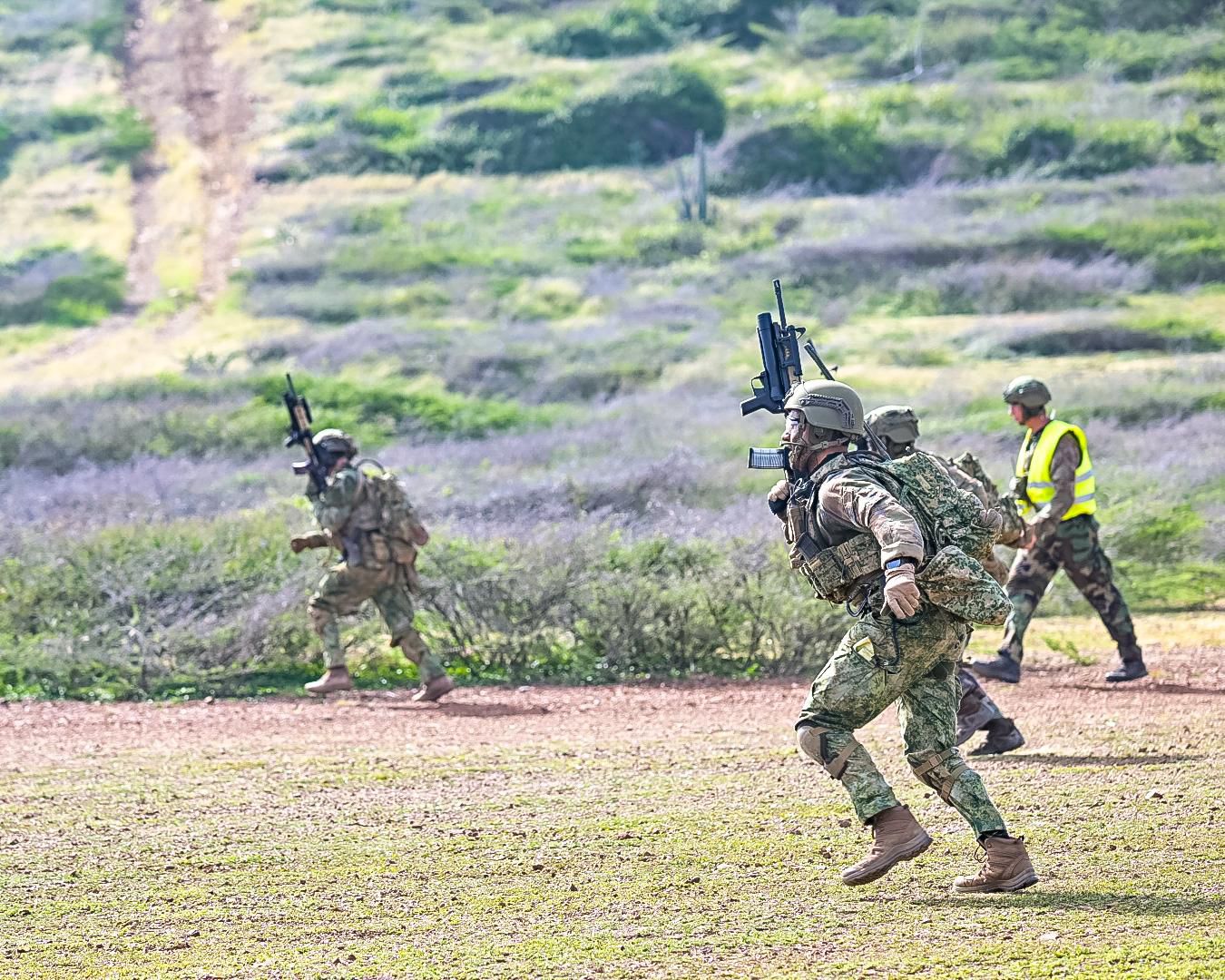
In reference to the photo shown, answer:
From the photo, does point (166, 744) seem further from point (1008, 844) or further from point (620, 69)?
point (620, 69)

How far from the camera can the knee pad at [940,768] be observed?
586 cm

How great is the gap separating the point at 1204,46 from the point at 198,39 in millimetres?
32302

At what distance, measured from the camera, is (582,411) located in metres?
27.2

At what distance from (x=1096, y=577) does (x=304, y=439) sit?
4823 millimetres

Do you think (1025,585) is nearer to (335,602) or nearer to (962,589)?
(335,602)

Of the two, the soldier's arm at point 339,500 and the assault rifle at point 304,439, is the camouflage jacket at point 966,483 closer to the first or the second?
the soldier's arm at point 339,500

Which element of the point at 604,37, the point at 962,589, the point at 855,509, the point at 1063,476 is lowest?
the point at 1063,476

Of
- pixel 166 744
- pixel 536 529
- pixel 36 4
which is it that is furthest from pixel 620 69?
pixel 166 744

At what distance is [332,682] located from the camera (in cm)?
1156

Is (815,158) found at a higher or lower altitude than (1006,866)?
higher

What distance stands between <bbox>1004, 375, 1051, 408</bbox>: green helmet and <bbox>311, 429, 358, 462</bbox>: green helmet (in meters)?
3.94

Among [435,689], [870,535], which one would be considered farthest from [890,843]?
[435,689]

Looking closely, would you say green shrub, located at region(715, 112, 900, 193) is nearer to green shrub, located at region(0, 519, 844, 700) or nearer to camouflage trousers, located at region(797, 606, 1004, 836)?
green shrub, located at region(0, 519, 844, 700)

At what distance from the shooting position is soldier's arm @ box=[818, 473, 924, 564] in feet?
18.2
